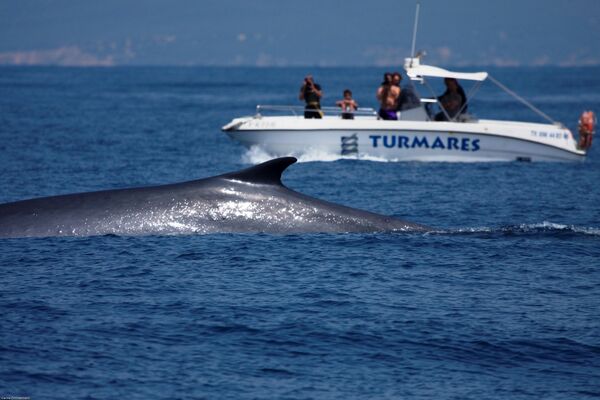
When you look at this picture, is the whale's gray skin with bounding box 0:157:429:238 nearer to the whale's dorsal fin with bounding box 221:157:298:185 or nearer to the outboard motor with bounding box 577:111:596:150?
the whale's dorsal fin with bounding box 221:157:298:185

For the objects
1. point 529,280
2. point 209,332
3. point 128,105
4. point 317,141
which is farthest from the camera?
point 128,105

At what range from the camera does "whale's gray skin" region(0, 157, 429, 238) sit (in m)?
12.6

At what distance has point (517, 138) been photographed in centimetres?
2527

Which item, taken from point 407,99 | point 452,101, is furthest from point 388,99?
point 452,101

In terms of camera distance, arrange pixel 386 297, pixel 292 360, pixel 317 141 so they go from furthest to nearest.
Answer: pixel 317 141 → pixel 386 297 → pixel 292 360

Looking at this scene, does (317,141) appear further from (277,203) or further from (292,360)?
(292,360)

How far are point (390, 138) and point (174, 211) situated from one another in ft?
41.6

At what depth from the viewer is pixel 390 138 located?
82.1 feet

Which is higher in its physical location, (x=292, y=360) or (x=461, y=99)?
(x=461, y=99)

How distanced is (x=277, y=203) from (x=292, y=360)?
13.3 feet

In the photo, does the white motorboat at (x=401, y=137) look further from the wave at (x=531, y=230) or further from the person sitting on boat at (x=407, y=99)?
the wave at (x=531, y=230)

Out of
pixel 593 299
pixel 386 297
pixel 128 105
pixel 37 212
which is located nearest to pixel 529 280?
pixel 593 299

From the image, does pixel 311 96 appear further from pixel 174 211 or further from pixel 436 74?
pixel 174 211

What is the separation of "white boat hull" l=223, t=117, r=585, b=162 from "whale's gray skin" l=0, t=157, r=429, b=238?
1198 centimetres
